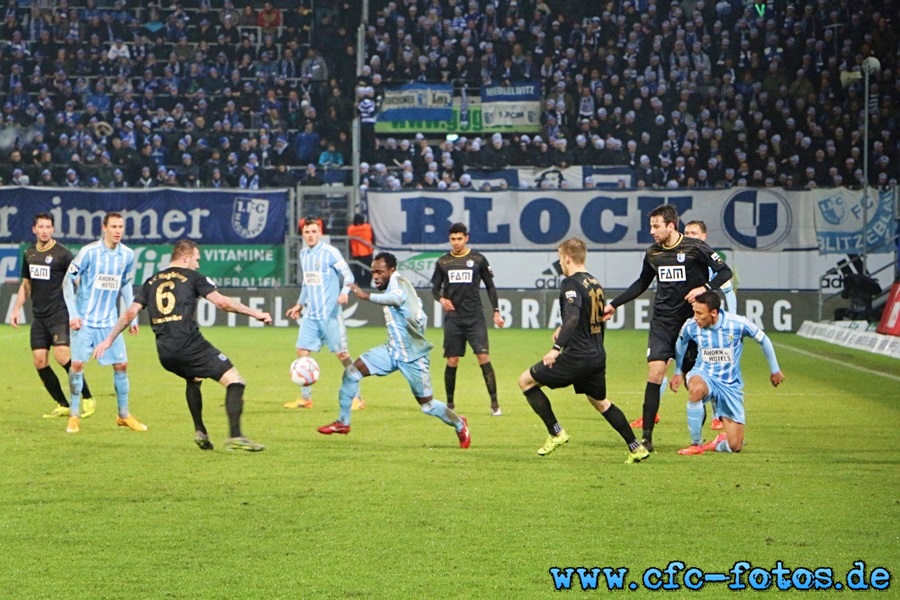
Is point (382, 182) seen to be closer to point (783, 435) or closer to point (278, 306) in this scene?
point (278, 306)

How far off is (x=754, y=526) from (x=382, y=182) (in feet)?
86.1

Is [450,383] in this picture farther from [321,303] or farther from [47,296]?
[47,296]

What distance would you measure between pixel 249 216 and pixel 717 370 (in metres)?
21.5

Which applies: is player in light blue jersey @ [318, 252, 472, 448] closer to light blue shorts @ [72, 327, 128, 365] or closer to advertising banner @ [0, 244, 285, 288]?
light blue shorts @ [72, 327, 128, 365]

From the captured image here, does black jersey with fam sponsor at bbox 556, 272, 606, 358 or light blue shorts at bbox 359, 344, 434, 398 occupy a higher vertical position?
black jersey with fam sponsor at bbox 556, 272, 606, 358

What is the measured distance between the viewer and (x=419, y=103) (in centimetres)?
3638

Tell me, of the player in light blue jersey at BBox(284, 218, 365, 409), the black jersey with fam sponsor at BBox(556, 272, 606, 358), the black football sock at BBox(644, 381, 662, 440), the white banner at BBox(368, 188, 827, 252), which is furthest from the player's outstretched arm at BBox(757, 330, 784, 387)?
the white banner at BBox(368, 188, 827, 252)

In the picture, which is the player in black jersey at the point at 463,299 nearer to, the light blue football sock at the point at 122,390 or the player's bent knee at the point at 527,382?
the light blue football sock at the point at 122,390

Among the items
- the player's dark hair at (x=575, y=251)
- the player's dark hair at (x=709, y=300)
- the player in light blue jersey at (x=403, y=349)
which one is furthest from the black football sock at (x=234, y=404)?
the player's dark hair at (x=709, y=300)

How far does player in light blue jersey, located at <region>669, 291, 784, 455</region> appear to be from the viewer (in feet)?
38.2

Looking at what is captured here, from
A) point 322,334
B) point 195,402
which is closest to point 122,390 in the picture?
point 195,402

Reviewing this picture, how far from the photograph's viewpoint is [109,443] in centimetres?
1245

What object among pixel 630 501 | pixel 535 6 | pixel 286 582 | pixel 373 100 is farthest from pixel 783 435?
pixel 535 6

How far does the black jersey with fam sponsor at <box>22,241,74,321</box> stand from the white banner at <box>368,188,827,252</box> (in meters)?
17.2
